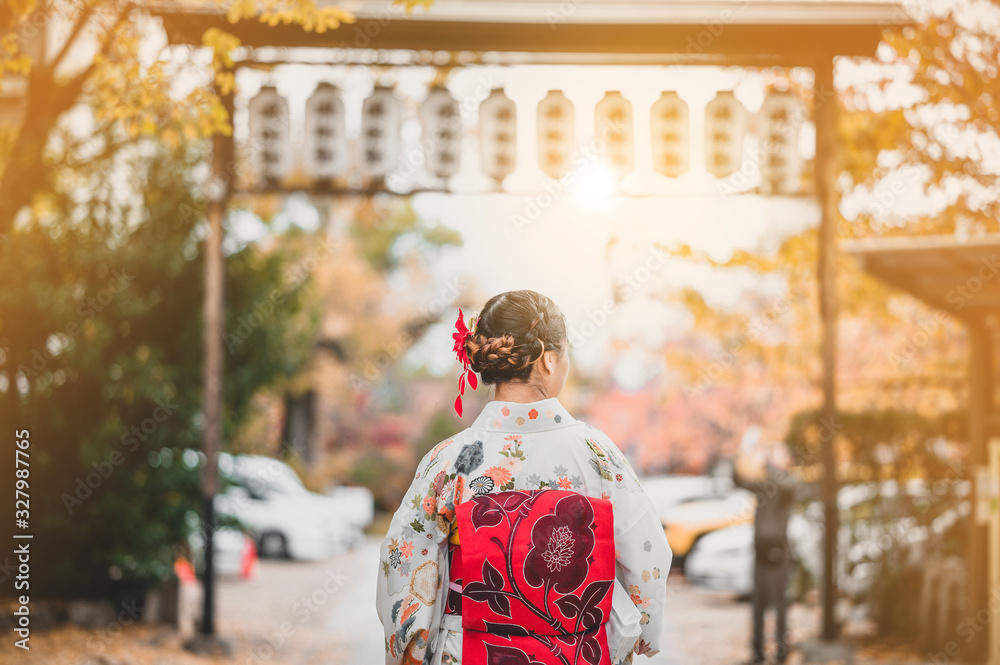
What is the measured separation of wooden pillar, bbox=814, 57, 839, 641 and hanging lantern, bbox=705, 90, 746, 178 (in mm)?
634

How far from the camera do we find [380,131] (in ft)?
22.2

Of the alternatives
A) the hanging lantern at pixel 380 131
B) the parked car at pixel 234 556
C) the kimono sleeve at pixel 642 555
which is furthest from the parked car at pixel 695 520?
the kimono sleeve at pixel 642 555

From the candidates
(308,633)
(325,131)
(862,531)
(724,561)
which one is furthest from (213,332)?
(724,561)

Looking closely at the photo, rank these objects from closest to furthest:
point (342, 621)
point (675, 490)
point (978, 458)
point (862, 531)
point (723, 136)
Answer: point (978, 458) < point (723, 136) < point (862, 531) < point (342, 621) < point (675, 490)

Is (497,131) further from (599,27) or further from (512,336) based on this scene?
(512,336)

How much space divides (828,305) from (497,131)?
3046 mm

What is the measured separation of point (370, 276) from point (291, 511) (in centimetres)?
956

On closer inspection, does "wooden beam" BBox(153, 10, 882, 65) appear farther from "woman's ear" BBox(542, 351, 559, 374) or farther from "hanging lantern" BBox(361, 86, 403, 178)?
"woman's ear" BBox(542, 351, 559, 374)

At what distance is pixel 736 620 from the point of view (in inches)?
348

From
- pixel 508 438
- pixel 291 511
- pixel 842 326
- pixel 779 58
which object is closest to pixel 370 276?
pixel 291 511

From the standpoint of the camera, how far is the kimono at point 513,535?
2176 mm

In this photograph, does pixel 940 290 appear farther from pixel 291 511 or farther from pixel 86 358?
pixel 291 511

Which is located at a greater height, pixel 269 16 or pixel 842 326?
pixel 269 16

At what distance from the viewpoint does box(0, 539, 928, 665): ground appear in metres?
6.24
